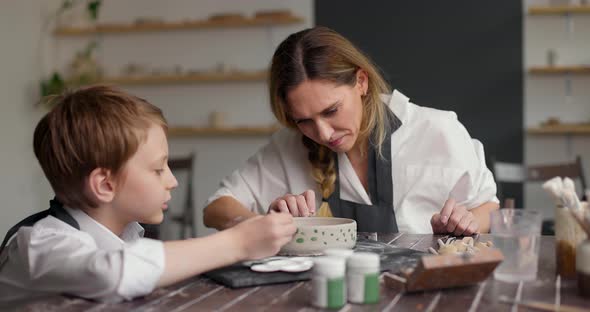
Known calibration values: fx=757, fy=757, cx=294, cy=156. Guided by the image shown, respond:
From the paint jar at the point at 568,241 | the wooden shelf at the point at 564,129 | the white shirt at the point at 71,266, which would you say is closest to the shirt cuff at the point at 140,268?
the white shirt at the point at 71,266

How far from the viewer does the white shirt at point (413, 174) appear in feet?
6.87

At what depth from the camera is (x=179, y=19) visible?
565 cm

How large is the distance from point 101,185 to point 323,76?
2.53ft

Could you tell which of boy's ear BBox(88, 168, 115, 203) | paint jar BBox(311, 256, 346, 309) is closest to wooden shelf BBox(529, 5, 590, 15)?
boy's ear BBox(88, 168, 115, 203)

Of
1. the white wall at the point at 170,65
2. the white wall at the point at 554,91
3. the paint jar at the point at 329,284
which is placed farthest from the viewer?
the white wall at the point at 170,65

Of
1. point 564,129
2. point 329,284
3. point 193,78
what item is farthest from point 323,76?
point 193,78

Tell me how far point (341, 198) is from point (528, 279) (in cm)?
91

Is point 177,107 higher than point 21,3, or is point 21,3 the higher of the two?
→ point 21,3

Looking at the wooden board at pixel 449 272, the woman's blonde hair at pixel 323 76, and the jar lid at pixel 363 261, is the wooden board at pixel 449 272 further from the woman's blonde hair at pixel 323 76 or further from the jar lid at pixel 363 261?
the woman's blonde hair at pixel 323 76

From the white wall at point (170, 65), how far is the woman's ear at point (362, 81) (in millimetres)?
3385

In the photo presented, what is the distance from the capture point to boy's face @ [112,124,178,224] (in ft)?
4.58

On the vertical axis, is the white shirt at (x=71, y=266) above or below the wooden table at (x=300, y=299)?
above

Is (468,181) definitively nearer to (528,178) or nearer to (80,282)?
(80,282)

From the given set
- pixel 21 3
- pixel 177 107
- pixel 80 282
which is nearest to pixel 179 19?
pixel 177 107
